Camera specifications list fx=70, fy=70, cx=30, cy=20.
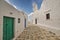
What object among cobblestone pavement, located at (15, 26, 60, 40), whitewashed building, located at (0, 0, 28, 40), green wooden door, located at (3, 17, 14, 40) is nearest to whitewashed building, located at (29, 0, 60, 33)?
cobblestone pavement, located at (15, 26, 60, 40)

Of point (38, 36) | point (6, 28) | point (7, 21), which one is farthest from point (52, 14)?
point (6, 28)

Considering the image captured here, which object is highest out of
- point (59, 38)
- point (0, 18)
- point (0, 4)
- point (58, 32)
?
point (0, 4)

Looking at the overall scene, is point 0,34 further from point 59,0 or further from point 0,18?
point 59,0

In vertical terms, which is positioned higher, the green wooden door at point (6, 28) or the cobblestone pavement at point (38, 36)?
the green wooden door at point (6, 28)

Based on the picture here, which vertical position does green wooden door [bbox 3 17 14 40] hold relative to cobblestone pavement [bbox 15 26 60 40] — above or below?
above

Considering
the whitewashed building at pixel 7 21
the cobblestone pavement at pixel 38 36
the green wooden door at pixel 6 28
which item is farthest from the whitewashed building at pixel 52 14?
the green wooden door at pixel 6 28

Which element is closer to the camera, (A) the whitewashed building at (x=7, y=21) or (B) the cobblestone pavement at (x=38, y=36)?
(A) the whitewashed building at (x=7, y=21)

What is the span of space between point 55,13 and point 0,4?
217 inches

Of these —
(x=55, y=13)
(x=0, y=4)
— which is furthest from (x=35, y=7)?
(x=0, y=4)

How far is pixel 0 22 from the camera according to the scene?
3350 mm

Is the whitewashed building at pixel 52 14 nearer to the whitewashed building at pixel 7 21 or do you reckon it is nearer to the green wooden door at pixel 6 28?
the whitewashed building at pixel 7 21

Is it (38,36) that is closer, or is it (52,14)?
(38,36)

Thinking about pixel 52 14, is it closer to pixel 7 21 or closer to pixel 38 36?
pixel 38 36

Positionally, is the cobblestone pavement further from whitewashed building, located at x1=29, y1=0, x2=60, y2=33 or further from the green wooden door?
the green wooden door
